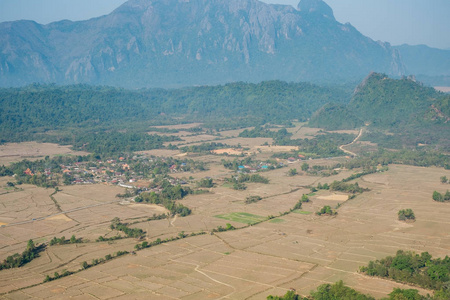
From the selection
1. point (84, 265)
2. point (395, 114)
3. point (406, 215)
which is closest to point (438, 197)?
point (406, 215)

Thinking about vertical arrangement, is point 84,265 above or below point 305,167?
below

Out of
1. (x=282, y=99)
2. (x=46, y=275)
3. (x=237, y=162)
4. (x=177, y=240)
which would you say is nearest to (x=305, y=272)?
(x=177, y=240)

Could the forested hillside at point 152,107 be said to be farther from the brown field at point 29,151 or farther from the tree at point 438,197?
the tree at point 438,197

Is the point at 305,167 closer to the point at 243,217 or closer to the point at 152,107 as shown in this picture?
the point at 243,217

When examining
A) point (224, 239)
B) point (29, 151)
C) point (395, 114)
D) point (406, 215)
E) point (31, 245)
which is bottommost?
point (224, 239)

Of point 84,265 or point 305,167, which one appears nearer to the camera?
point 84,265

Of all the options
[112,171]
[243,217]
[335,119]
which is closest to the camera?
[243,217]

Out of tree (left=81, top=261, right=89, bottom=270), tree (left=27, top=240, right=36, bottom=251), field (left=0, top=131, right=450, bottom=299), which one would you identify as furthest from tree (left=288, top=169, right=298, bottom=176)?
tree (left=81, top=261, right=89, bottom=270)
